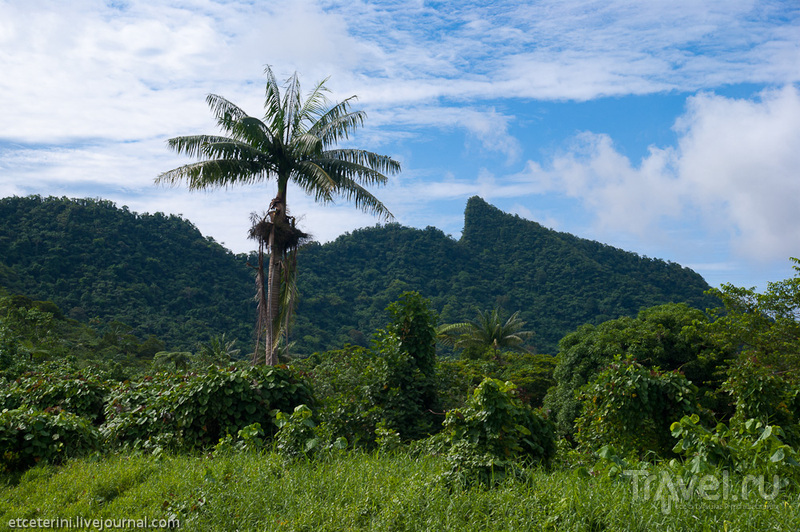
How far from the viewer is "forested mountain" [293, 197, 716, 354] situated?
173 ft

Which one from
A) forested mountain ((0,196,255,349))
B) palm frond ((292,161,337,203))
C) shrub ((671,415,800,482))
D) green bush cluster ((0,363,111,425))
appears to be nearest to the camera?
shrub ((671,415,800,482))

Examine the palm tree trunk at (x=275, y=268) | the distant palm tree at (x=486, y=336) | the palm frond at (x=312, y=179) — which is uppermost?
the palm frond at (x=312, y=179)

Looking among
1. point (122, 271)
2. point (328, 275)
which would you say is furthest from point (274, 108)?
point (328, 275)

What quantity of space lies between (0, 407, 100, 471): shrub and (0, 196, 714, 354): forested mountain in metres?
33.6

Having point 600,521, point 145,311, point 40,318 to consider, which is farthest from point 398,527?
point 145,311

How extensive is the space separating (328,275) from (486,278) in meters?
20.0

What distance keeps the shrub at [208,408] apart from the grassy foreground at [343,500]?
0.87 meters

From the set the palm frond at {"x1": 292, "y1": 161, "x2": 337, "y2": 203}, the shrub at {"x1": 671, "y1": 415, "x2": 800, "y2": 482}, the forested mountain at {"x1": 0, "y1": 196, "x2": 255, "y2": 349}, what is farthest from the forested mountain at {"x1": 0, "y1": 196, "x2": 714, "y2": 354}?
the shrub at {"x1": 671, "y1": 415, "x2": 800, "y2": 482}

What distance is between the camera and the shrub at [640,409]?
20.1 feet

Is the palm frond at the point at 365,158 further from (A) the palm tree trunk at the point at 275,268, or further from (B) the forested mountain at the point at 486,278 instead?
(B) the forested mountain at the point at 486,278

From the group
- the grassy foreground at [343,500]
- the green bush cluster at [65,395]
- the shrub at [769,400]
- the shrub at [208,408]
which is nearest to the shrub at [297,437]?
the grassy foreground at [343,500]

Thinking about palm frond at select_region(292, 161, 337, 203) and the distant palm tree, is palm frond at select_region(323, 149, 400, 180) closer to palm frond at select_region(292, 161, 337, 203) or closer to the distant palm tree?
palm frond at select_region(292, 161, 337, 203)

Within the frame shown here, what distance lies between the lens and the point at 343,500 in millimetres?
4008

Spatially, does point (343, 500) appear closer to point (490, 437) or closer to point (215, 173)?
point (490, 437)
